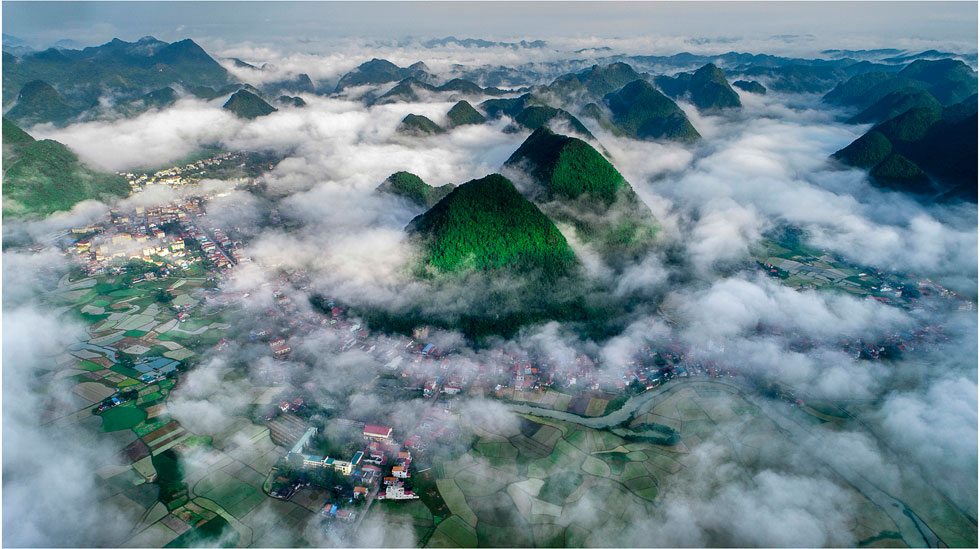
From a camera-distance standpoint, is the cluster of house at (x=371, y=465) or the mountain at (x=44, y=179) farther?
the mountain at (x=44, y=179)

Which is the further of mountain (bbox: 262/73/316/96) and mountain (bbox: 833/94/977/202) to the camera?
mountain (bbox: 262/73/316/96)

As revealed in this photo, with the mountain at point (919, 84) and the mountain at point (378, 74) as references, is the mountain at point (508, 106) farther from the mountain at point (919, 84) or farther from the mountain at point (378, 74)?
the mountain at point (919, 84)

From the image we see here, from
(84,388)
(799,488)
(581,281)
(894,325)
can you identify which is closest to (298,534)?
(84,388)

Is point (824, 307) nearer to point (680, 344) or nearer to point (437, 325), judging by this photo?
point (680, 344)

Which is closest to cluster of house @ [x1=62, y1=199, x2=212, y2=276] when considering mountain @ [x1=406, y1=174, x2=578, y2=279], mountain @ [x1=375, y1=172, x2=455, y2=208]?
mountain @ [x1=375, y1=172, x2=455, y2=208]

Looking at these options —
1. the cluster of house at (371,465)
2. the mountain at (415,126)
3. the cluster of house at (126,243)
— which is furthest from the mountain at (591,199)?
the cluster of house at (126,243)

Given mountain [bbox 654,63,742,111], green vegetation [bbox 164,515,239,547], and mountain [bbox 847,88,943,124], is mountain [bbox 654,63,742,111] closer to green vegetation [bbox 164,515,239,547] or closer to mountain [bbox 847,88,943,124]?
mountain [bbox 847,88,943,124]
